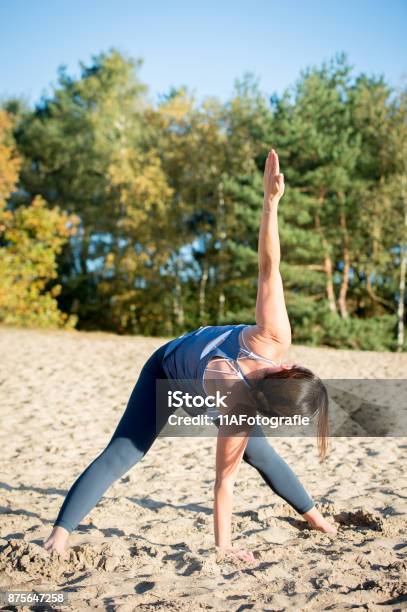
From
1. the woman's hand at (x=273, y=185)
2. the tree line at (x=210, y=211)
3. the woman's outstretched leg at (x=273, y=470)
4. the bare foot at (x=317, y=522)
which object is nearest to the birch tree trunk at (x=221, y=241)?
the tree line at (x=210, y=211)

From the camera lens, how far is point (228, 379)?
2.53 metres

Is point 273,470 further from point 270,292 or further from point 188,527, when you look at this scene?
point 270,292

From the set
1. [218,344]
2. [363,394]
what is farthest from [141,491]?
[363,394]

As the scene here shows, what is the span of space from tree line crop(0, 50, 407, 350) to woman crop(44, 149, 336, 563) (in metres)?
16.6

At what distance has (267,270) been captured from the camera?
247cm

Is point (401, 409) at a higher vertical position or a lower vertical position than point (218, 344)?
lower

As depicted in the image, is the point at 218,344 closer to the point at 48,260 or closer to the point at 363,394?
the point at 363,394

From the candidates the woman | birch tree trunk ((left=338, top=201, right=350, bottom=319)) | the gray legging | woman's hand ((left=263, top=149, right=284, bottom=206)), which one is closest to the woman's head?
the woman

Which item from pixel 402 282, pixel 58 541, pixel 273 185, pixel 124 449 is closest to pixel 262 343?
pixel 273 185

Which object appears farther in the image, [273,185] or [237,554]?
[237,554]

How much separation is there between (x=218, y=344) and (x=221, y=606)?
40.2 inches

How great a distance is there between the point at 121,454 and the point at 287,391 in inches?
36.4

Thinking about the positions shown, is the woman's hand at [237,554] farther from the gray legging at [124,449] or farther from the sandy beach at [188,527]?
the gray legging at [124,449]

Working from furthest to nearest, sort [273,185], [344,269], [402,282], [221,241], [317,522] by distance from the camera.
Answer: [221,241] < [344,269] < [402,282] < [317,522] < [273,185]
